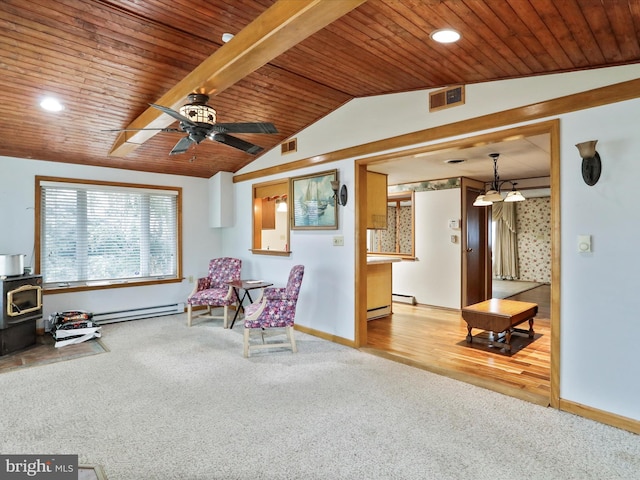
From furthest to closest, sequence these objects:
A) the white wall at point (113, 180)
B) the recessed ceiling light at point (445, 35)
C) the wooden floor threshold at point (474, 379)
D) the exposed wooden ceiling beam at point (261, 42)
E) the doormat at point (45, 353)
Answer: the white wall at point (113, 180) → the doormat at point (45, 353) → the wooden floor threshold at point (474, 379) → the recessed ceiling light at point (445, 35) → the exposed wooden ceiling beam at point (261, 42)

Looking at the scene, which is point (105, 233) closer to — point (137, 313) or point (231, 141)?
point (137, 313)

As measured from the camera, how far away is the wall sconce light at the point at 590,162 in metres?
2.50

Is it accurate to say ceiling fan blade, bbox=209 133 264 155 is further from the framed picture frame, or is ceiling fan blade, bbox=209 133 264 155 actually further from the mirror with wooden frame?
the mirror with wooden frame

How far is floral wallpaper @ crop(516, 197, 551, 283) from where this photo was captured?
9211mm

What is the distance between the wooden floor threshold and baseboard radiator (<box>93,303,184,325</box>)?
3.71 meters

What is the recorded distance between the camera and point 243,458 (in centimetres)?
217

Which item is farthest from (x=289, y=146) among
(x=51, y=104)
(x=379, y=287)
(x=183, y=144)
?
(x=51, y=104)

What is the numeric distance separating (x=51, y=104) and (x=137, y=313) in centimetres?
327

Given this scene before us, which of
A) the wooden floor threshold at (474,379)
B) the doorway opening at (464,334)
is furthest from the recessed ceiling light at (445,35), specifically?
the wooden floor threshold at (474,379)

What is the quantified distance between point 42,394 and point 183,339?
5.60 feet

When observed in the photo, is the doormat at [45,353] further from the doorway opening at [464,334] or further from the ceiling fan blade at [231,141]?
the doorway opening at [464,334]

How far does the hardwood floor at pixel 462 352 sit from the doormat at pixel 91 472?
2.71m

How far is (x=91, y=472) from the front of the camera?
2021 mm

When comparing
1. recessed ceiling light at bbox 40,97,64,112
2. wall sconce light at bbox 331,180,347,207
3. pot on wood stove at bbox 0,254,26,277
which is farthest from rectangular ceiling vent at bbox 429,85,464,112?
pot on wood stove at bbox 0,254,26,277
